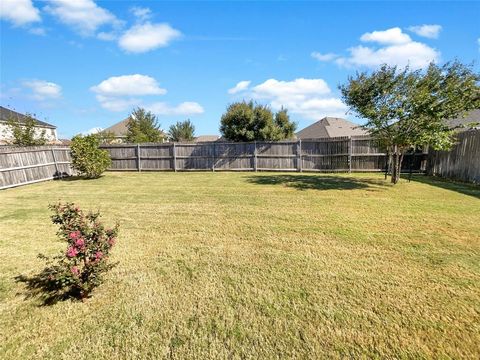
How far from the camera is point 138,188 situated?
1105 centimetres

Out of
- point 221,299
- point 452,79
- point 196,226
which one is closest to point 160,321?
point 221,299

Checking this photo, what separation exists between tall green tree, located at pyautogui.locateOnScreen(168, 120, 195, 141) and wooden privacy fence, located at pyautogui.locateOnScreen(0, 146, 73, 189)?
26.3 metres

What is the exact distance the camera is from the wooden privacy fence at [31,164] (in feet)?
40.1

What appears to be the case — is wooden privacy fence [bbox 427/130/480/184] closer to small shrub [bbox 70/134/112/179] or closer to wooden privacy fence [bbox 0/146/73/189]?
small shrub [bbox 70/134/112/179]

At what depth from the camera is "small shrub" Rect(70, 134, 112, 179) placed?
14.0 metres

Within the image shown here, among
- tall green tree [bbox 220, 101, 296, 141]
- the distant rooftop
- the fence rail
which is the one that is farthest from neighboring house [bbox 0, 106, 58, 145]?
tall green tree [bbox 220, 101, 296, 141]

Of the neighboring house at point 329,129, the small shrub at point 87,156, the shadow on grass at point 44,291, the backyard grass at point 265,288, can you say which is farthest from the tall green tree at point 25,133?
the neighboring house at point 329,129

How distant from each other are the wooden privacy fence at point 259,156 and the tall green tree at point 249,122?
4.21 m

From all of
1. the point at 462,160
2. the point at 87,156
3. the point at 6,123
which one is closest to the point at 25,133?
the point at 6,123

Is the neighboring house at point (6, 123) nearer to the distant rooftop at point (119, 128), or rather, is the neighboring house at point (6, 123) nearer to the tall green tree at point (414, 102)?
the distant rooftop at point (119, 128)

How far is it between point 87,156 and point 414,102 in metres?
14.4

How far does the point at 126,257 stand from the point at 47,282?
1082 mm

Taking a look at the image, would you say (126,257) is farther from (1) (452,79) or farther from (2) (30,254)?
(1) (452,79)

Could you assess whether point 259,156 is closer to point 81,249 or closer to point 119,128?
point 81,249
